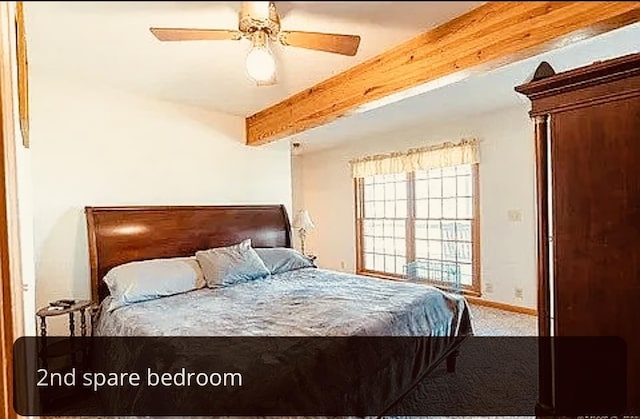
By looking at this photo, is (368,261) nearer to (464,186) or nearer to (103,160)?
(464,186)

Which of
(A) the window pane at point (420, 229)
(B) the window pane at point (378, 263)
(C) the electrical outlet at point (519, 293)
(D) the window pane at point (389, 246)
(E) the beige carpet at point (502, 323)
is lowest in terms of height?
(E) the beige carpet at point (502, 323)

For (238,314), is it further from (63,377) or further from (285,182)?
(285,182)

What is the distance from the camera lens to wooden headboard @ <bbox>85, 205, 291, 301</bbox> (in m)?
3.21

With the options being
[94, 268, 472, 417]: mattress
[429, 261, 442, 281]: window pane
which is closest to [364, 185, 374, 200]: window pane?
[429, 261, 442, 281]: window pane

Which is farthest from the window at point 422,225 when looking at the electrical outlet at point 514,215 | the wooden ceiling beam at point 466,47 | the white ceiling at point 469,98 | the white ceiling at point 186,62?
the white ceiling at point 186,62

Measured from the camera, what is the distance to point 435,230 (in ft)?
18.3

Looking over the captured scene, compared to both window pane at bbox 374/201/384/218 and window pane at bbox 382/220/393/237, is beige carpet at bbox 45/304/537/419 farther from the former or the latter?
window pane at bbox 374/201/384/218

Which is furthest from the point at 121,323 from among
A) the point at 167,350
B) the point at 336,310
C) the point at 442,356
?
the point at 442,356

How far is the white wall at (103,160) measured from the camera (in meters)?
3.04

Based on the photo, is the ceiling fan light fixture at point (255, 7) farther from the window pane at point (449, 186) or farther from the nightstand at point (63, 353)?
the window pane at point (449, 186)

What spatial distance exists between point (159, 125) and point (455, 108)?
3.13 m

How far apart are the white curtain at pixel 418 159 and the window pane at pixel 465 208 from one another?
498 mm

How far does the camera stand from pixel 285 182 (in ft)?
15.9

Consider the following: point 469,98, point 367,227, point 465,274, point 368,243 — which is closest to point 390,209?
point 367,227
